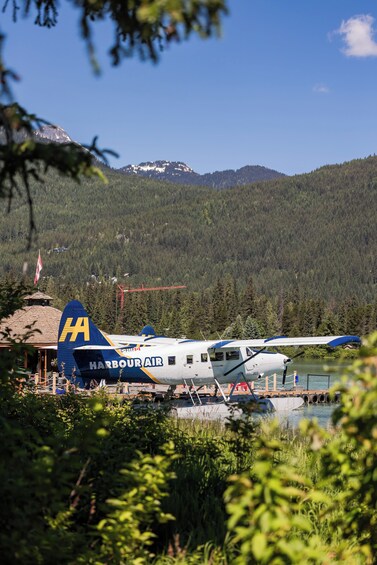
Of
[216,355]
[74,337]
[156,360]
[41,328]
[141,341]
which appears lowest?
[156,360]

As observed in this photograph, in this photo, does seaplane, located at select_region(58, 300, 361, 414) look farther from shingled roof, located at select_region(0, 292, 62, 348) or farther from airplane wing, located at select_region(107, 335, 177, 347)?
shingled roof, located at select_region(0, 292, 62, 348)

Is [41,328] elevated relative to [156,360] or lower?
elevated

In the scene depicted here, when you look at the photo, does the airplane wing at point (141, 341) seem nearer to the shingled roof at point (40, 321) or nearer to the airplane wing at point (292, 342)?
the airplane wing at point (292, 342)

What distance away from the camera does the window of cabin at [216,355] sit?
22688mm

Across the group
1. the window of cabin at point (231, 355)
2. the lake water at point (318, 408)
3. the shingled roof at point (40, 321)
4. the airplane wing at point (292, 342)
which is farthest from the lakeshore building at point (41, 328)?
the lake water at point (318, 408)

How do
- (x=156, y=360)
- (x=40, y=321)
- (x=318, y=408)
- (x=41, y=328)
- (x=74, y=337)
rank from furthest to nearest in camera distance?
(x=40, y=321), (x=41, y=328), (x=318, y=408), (x=74, y=337), (x=156, y=360)

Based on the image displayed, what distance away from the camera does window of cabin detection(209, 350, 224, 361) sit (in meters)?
22.7

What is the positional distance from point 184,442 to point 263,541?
210 inches

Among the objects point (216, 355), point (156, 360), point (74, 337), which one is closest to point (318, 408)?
point (216, 355)

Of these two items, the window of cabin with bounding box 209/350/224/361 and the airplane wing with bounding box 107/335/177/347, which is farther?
the airplane wing with bounding box 107/335/177/347

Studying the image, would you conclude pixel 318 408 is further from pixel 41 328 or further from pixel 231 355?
pixel 41 328

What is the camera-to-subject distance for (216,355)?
22734 mm

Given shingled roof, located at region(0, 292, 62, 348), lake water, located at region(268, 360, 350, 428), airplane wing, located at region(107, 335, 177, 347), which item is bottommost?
lake water, located at region(268, 360, 350, 428)

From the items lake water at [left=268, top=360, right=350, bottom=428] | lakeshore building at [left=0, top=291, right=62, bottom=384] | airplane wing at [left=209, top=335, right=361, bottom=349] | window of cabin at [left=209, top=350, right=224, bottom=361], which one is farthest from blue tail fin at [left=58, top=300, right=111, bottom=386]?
lake water at [left=268, top=360, right=350, bottom=428]
